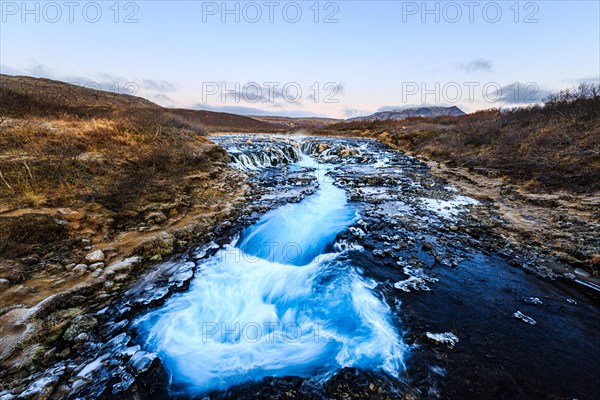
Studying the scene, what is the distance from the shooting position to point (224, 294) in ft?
16.4

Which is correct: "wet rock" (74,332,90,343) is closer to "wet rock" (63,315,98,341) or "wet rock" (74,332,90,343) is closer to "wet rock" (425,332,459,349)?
"wet rock" (63,315,98,341)

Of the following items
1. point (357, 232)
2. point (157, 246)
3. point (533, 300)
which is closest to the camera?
point (533, 300)

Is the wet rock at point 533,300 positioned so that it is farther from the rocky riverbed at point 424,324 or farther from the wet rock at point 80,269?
the wet rock at point 80,269

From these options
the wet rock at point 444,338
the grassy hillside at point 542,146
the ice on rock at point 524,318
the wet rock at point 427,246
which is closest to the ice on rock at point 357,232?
the wet rock at point 427,246

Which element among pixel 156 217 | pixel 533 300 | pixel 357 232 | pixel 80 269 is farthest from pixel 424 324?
pixel 156 217

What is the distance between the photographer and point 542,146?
40.3 ft

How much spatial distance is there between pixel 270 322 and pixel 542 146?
15642 mm

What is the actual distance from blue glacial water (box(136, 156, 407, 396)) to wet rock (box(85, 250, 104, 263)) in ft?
6.47

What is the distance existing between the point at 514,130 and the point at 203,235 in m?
19.3

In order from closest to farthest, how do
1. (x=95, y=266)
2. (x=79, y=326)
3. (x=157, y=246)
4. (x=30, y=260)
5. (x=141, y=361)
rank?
(x=141, y=361) → (x=79, y=326) → (x=30, y=260) → (x=95, y=266) → (x=157, y=246)

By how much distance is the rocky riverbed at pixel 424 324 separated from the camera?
292cm

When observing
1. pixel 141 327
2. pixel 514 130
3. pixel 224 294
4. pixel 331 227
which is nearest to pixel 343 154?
pixel 514 130

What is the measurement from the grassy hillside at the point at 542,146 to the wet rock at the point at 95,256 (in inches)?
541

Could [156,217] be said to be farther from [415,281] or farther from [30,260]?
[415,281]
